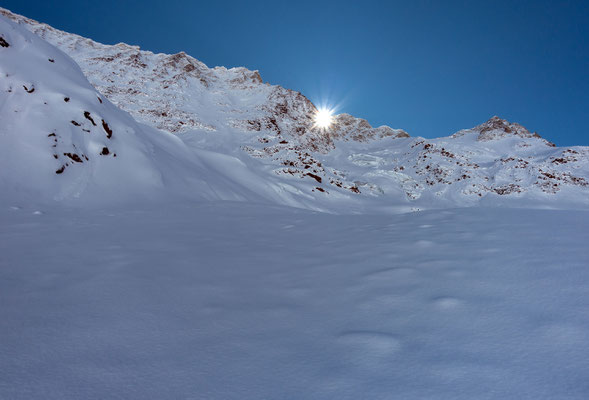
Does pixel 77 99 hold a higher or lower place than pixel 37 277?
higher

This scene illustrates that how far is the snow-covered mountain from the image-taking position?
1325 inches

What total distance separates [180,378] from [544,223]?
5220mm

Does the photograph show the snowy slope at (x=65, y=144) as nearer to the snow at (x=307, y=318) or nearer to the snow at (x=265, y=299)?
the snow at (x=265, y=299)

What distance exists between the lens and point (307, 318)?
227cm

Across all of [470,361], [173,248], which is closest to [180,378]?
[470,361]

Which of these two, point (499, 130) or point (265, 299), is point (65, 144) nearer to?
point (265, 299)

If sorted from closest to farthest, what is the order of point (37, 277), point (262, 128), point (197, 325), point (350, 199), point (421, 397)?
1. point (421, 397)
2. point (197, 325)
3. point (37, 277)
4. point (350, 199)
5. point (262, 128)

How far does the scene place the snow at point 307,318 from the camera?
146cm

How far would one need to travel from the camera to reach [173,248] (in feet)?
14.5

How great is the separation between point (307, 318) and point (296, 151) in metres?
43.7

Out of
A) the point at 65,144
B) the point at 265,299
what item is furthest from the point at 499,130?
the point at 265,299

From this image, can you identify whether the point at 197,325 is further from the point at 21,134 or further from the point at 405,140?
the point at 405,140

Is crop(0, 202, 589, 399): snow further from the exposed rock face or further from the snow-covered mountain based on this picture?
the exposed rock face

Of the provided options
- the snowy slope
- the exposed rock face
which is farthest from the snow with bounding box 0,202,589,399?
the exposed rock face
